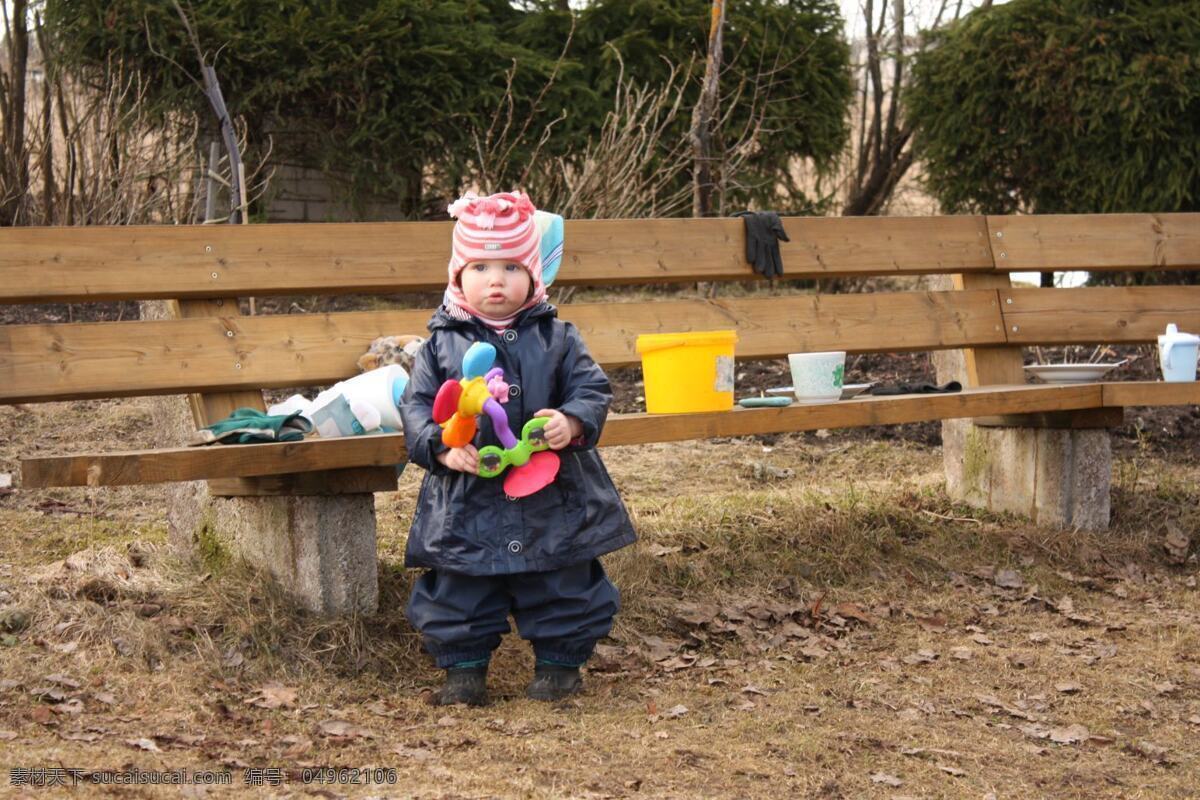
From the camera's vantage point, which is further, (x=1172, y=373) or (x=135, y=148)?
(x=135, y=148)

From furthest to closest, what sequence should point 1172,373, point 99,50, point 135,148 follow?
point 99,50
point 135,148
point 1172,373

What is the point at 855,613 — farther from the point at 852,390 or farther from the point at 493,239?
the point at 493,239

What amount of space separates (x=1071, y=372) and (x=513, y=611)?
8.70ft

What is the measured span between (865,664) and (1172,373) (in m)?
1.87

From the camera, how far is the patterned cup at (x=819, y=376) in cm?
444

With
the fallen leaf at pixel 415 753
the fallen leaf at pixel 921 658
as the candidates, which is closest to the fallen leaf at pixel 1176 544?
the fallen leaf at pixel 921 658

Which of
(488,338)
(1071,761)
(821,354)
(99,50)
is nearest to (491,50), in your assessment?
(99,50)

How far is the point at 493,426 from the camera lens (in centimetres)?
332

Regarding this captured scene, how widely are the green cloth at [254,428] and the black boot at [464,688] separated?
2.41 feet

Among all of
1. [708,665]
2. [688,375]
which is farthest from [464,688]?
[688,375]

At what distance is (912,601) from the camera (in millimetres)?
4578

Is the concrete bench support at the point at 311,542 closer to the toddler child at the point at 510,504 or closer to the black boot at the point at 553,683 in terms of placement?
the toddler child at the point at 510,504

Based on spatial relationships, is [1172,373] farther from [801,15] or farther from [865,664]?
[801,15]

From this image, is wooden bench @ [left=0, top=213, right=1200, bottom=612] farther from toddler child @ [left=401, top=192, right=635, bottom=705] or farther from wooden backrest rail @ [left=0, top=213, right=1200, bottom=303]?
toddler child @ [left=401, top=192, right=635, bottom=705]
